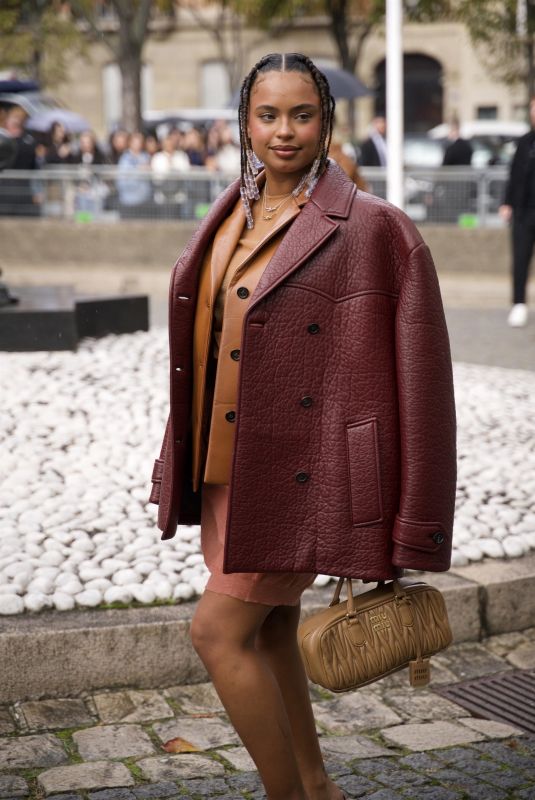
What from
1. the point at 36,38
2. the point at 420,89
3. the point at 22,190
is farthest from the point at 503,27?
the point at 22,190

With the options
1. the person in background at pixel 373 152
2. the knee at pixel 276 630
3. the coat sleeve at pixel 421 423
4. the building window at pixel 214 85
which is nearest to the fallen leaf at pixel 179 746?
the knee at pixel 276 630

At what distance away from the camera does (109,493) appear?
6.00 meters

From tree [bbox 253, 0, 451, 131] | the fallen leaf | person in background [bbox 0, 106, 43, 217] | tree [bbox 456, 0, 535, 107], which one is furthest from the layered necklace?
tree [bbox 253, 0, 451, 131]

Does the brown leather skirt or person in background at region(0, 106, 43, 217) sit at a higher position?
person in background at region(0, 106, 43, 217)

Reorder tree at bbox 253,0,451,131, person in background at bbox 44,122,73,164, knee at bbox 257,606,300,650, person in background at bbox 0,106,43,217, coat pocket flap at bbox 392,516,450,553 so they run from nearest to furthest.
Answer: coat pocket flap at bbox 392,516,450,553 < knee at bbox 257,606,300,650 < person in background at bbox 0,106,43,217 < person in background at bbox 44,122,73,164 < tree at bbox 253,0,451,131

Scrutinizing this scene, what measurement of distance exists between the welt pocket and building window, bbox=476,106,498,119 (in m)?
42.0

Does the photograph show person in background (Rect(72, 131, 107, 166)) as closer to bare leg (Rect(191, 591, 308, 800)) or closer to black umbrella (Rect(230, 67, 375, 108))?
black umbrella (Rect(230, 67, 375, 108))

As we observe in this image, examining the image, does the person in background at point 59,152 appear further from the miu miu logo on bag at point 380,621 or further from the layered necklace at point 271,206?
the miu miu logo on bag at point 380,621

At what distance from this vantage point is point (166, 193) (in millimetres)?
18500

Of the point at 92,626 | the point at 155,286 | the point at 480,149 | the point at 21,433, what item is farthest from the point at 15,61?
the point at 92,626

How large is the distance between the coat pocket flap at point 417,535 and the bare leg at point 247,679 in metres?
0.38

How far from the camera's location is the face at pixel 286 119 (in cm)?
317

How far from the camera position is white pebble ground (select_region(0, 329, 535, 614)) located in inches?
196

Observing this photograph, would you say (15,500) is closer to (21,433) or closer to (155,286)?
(21,433)
